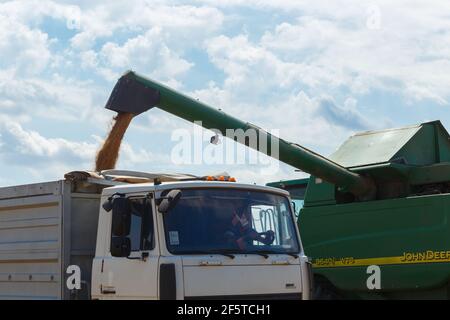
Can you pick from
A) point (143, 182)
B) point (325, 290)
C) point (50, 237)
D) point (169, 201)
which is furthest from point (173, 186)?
point (325, 290)

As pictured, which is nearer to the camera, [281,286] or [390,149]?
[281,286]

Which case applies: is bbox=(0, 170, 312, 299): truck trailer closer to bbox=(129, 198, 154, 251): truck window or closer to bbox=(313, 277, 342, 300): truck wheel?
bbox=(129, 198, 154, 251): truck window

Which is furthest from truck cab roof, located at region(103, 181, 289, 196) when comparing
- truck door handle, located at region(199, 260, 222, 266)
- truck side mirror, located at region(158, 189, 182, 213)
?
truck door handle, located at region(199, 260, 222, 266)

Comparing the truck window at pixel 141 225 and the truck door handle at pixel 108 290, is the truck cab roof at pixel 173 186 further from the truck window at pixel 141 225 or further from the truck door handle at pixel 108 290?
the truck door handle at pixel 108 290

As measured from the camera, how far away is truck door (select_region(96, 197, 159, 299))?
7992 millimetres

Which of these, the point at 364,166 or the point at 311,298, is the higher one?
the point at 364,166

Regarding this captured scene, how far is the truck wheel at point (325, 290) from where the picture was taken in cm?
1243

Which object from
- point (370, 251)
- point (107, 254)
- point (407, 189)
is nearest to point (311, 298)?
point (107, 254)

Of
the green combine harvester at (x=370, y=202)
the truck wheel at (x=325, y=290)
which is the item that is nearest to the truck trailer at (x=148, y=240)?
the green combine harvester at (x=370, y=202)

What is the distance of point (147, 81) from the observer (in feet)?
38.6

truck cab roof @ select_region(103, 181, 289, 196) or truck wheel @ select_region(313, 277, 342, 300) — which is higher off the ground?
truck cab roof @ select_region(103, 181, 289, 196)
